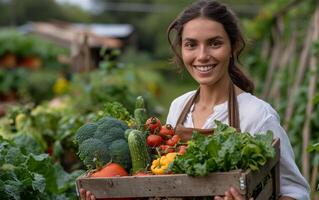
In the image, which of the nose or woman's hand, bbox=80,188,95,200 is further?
the nose

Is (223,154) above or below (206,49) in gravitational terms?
below

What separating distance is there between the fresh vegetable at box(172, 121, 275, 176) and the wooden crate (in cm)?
4

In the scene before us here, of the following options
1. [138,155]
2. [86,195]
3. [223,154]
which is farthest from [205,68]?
[86,195]

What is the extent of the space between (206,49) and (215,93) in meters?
0.29

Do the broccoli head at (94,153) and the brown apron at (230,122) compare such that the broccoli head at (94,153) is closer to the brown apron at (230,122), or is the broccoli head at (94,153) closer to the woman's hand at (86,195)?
the woman's hand at (86,195)

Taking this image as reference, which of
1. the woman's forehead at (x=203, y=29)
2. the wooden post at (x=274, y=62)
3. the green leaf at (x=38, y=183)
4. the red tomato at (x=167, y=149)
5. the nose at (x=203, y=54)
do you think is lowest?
the wooden post at (x=274, y=62)

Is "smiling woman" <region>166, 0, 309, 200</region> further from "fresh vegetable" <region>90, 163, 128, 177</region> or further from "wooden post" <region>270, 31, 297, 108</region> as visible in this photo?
"wooden post" <region>270, 31, 297, 108</region>

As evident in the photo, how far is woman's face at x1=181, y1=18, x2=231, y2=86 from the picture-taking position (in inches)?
133

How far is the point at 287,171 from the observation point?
3.40 meters

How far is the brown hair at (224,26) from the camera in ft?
11.4

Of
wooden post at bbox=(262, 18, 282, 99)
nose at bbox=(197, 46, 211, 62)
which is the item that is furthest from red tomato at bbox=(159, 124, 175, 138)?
wooden post at bbox=(262, 18, 282, 99)

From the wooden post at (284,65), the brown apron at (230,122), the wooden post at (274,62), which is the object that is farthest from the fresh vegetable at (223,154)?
the wooden post at (274,62)

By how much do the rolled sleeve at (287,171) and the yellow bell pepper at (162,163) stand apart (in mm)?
513

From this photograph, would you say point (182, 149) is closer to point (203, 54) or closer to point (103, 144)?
point (103, 144)
